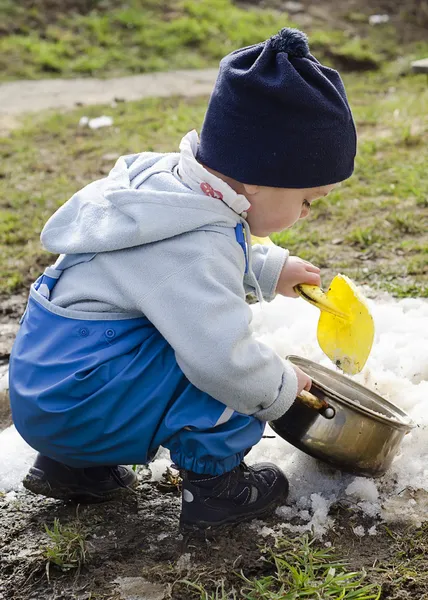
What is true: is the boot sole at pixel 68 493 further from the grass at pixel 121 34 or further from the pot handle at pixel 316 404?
the grass at pixel 121 34

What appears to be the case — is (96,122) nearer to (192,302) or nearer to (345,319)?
(345,319)

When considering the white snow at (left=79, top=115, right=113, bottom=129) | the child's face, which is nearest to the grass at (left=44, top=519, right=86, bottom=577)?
the child's face

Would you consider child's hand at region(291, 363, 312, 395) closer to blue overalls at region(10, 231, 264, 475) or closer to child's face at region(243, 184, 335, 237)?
blue overalls at region(10, 231, 264, 475)

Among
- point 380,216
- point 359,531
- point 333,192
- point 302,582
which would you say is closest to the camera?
point 302,582

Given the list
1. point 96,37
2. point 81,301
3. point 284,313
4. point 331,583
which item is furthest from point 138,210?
point 96,37

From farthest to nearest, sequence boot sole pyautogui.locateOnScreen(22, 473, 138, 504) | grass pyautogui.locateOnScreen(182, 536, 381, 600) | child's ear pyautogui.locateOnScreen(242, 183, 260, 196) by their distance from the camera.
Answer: boot sole pyautogui.locateOnScreen(22, 473, 138, 504), child's ear pyautogui.locateOnScreen(242, 183, 260, 196), grass pyautogui.locateOnScreen(182, 536, 381, 600)

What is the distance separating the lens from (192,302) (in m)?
1.94

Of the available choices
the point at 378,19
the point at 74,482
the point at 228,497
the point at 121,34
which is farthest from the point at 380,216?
the point at 378,19

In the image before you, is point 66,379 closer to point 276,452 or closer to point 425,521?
point 276,452

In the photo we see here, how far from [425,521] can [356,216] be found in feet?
7.41

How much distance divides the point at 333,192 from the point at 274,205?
235 centimetres

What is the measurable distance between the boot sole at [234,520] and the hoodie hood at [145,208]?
740 millimetres

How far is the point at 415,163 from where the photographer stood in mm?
4672

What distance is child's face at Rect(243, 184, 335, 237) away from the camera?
2150 mm
